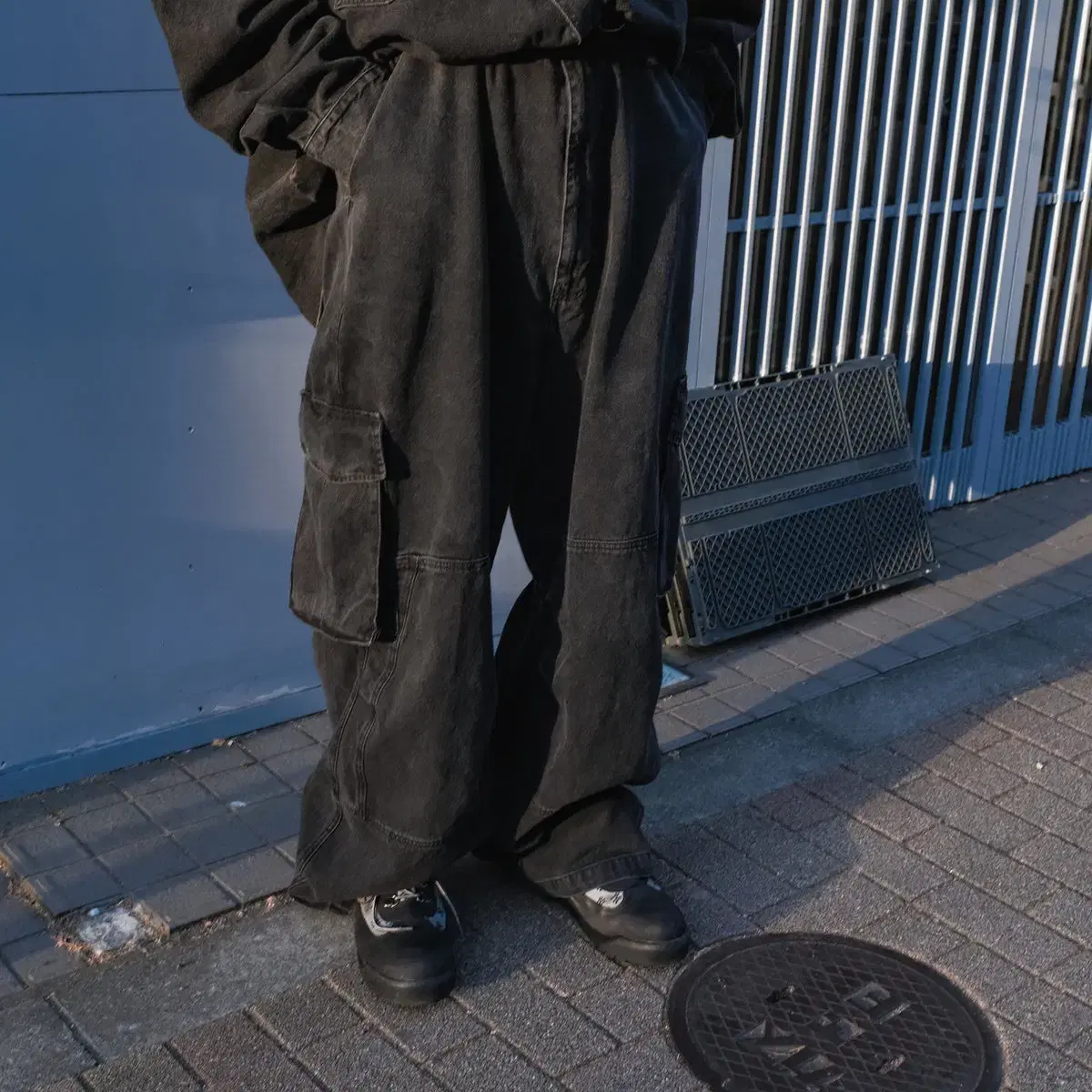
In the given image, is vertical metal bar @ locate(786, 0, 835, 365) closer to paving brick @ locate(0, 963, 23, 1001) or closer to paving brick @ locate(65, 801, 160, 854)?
paving brick @ locate(65, 801, 160, 854)

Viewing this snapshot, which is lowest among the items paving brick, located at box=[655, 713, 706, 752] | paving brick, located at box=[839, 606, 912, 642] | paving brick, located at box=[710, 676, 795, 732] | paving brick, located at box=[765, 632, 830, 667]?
paving brick, located at box=[839, 606, 912, 642]

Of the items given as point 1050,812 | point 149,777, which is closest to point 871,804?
point 1050,812

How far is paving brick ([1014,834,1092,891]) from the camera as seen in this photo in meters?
3.29

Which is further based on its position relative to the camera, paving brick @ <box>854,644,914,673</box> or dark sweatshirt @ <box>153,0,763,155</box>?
paving brick @ <box>854,644,914,673</box>

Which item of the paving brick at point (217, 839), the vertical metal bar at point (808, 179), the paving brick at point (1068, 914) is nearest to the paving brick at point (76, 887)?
the paving brick at point (217, 839)

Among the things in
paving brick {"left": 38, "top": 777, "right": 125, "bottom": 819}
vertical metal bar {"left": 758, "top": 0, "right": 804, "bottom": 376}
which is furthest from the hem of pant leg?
vertical metal bar {"left": 758, "top": 0, "right": 804, "bottom": 376}

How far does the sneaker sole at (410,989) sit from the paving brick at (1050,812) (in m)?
1.53

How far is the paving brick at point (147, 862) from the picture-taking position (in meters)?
3.20

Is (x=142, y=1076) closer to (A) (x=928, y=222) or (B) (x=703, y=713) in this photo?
(B) (x=703, y=713)

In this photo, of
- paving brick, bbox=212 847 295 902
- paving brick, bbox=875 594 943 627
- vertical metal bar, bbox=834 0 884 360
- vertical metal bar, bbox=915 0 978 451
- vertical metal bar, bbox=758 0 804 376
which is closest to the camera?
paving brick, bbox=212 847 295 902

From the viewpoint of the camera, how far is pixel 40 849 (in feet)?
10.8

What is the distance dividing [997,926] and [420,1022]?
48.5 inches

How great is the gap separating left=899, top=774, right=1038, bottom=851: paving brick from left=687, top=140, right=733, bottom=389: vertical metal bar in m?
1.45

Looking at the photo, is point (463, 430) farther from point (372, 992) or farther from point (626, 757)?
point (372, 992)
